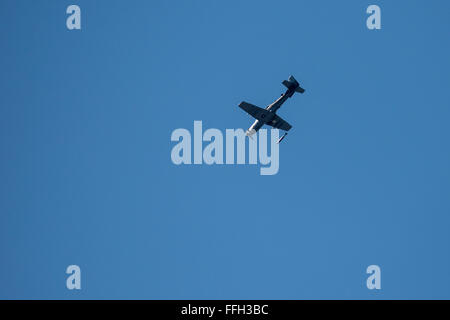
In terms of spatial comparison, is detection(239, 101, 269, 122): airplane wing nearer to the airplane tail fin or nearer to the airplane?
the airplane

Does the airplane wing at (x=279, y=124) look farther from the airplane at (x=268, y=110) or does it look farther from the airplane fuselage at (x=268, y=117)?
the airplane fuselage at (x=268, y=117)

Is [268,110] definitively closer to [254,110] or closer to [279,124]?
[254,110]

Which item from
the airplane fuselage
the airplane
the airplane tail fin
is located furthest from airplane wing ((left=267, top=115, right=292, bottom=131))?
the airplane tail fin

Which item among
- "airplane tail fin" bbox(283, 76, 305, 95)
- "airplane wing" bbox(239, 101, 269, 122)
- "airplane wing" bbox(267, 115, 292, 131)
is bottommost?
"airplane wing" bbox(267, 115, 292, 131)

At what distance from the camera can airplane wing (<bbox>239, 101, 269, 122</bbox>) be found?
8319 cm

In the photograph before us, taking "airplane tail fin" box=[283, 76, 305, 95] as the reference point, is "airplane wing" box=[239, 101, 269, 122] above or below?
below

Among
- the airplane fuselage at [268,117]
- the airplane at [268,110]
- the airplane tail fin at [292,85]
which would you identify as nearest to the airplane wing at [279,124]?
the airplane at [268,110]

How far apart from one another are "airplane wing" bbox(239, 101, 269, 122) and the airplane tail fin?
347 cm

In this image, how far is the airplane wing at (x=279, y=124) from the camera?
8694cm

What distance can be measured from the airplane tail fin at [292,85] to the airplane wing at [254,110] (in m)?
3.47
